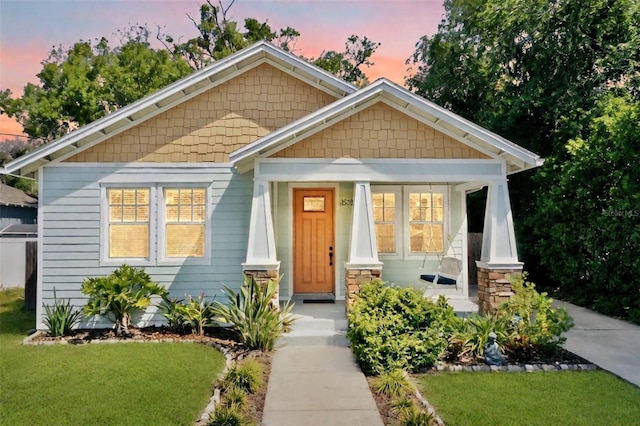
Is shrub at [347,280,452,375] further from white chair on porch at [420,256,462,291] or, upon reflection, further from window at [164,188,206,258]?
window at [164,188,206,258]

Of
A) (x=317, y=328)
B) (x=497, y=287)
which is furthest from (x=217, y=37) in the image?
(x=497, y=287)

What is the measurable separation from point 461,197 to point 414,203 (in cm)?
109

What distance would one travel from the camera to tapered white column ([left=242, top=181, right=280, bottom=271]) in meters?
7.66

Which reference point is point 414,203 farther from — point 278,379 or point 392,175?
point 278,379

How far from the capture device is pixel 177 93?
8.73 m

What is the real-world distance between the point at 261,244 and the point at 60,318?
159 inches

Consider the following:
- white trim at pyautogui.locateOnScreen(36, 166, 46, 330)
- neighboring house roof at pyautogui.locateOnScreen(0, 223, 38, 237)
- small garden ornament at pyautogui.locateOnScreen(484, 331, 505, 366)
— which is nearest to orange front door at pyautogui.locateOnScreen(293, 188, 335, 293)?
small garden ornament at pyautogui.locateOnScreen(484, 331, 505, 366)

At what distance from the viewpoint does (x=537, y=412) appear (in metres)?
4.73

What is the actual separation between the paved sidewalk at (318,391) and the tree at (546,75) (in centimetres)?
737

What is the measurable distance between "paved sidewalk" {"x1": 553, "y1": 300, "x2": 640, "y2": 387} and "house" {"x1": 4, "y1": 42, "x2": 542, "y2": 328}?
1.67 metres

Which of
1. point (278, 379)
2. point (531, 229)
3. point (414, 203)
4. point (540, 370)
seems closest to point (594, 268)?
point (531, 229)

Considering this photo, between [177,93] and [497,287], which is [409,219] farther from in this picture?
[177,93]

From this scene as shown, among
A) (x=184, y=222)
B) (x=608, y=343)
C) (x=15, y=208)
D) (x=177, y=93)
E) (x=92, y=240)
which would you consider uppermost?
(x=177, y=93)

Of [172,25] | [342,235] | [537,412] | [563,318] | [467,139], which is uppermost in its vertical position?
[172,25]
